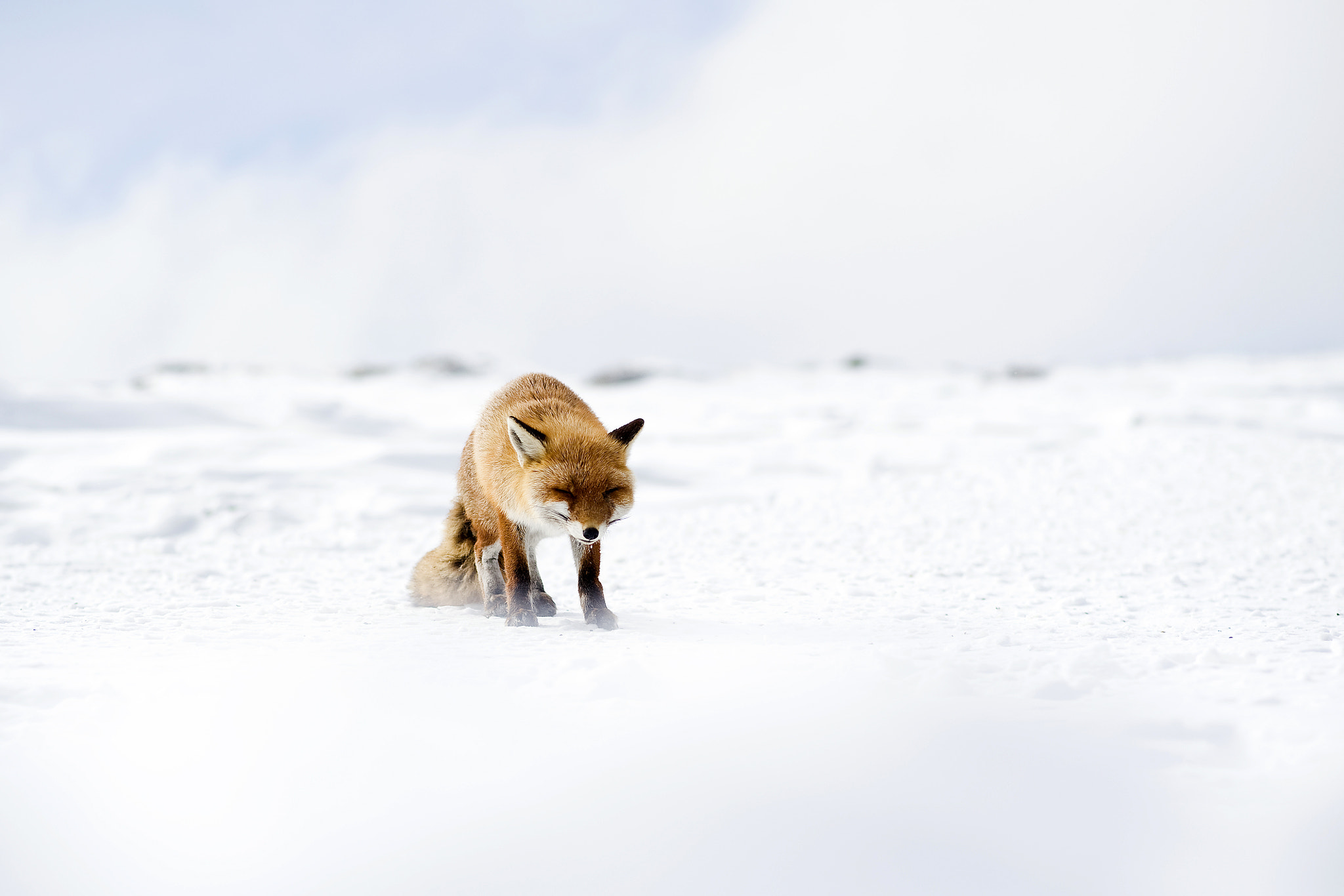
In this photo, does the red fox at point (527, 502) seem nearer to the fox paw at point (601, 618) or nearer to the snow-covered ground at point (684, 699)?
the fox paw at point (601, 618)

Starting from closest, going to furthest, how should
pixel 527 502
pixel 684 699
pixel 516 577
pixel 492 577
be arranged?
pixel 684 699 < pixel 527 502 < pixel 516 577 < pixel 492 577

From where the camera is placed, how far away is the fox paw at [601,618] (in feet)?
13.7

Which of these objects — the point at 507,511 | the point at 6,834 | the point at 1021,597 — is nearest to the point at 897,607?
the point at 1021,597

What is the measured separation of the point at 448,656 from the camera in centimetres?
359

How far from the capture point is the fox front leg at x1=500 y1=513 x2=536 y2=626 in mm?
4285

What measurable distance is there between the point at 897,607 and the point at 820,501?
12.4 ft

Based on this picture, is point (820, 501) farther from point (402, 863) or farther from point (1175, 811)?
point (402, 863)

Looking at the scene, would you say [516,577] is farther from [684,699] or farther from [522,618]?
[684,699]

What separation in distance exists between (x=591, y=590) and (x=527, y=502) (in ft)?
1.86

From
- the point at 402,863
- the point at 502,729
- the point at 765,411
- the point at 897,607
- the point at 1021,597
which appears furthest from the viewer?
the point at 765,411

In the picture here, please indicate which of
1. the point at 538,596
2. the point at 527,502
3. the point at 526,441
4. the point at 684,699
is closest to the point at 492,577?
the point at 538,596

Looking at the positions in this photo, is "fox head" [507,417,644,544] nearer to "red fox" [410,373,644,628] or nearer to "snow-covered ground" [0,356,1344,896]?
"red fox" [410,373,644,628]

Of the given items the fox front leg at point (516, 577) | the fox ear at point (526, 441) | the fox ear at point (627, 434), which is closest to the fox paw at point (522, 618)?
the fox front leg at point (516, 577)

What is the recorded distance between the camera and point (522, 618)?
4.27 meters
